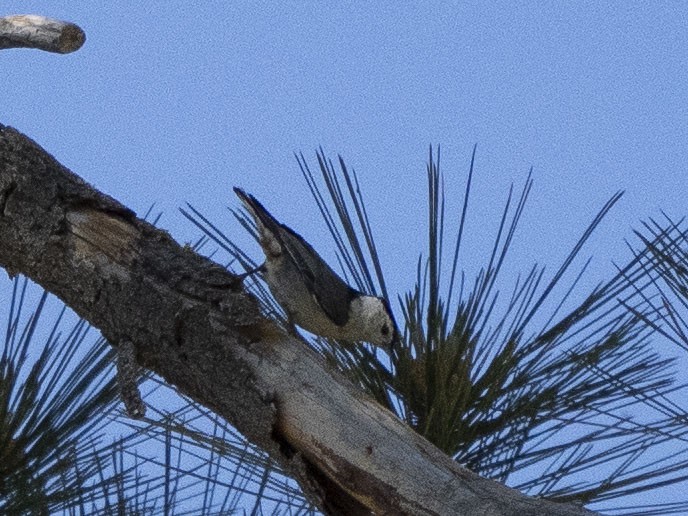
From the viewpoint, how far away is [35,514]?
5.35 feet

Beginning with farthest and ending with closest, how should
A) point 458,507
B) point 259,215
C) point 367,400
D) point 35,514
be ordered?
point 259,215 → point 35,514 → point 367,400 → point 458,507

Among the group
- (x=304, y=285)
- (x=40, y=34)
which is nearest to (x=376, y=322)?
(x=304, y=285)

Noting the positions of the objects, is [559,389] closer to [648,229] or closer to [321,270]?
[648,229]

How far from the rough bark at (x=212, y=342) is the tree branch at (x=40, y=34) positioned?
0.12m

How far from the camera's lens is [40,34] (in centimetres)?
146

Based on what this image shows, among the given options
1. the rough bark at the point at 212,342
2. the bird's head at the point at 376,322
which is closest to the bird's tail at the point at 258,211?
the bird's head at the point at 376,322

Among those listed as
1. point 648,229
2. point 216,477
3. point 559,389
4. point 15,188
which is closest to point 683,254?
point 648,229

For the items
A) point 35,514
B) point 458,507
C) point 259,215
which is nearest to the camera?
point 458,507

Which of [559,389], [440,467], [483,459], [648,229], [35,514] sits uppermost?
[648,229]

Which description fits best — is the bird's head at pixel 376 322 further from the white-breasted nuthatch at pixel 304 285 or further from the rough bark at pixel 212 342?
the rough bark at pixel 212 342

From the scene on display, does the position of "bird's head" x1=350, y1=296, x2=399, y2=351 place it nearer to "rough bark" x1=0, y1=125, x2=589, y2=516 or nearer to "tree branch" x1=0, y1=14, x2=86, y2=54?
"rough bark" x1=0, y1=125, x2=589, y2=516

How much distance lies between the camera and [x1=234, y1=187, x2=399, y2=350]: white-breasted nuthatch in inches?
75.7

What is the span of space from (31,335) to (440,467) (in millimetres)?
637

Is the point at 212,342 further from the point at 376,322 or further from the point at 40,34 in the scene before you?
the point at 40,34
